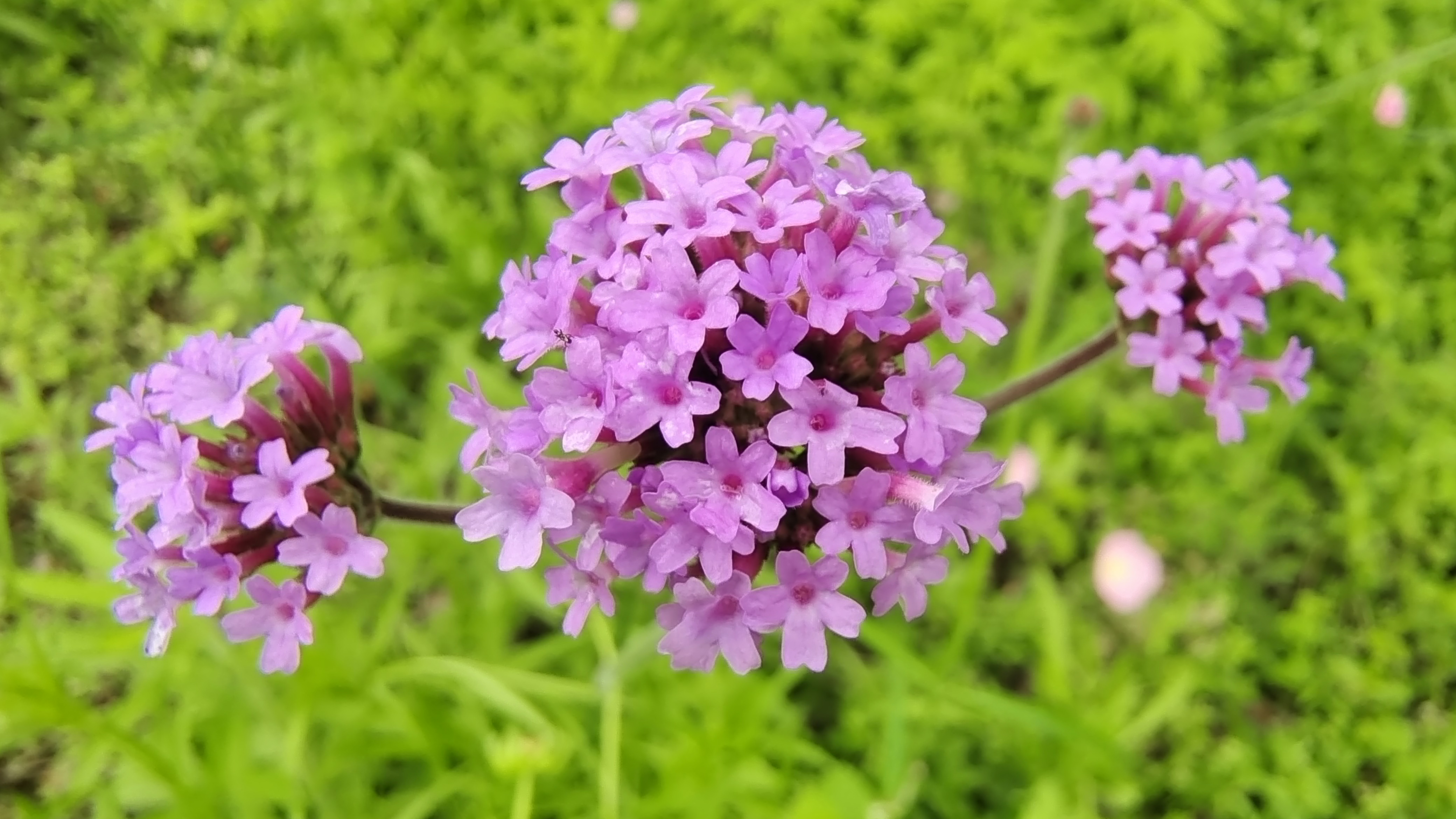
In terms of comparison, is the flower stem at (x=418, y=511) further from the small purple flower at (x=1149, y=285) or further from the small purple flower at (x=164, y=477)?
the small purple flower at (x=1149, y=285)

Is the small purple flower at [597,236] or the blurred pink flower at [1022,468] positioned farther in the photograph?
the blurred pink flower at [1022,468]

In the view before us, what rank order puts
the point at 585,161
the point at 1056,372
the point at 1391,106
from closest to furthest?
the point at 585,161, the point at 1056,372, the point at 1391,106

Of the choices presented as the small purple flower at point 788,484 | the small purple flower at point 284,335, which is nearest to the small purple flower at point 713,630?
the small purple flower at point 788,484

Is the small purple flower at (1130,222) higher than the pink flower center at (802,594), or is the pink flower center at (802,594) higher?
the small purple flower at (1130,222)

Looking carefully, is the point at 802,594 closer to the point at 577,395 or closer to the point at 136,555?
the point at 577,395

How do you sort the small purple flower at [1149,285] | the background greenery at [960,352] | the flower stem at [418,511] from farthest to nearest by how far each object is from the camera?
the background greenery at [960,352] < the small purple flower at [1149,285] < the flower stem at [418,511]

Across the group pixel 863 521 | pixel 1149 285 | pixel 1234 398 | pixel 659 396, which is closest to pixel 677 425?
pixel 659 396

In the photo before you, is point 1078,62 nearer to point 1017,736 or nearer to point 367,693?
point 1017,736

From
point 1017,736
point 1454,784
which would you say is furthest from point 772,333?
point 1454,784
